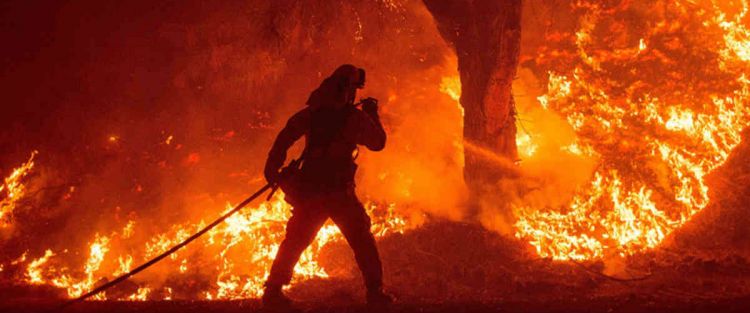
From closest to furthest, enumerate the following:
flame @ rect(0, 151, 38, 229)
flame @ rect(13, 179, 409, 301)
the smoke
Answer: flame @ rect(13, 179, 409, 301) → flame @ rect(0, 151, 38, 229) → the smoke

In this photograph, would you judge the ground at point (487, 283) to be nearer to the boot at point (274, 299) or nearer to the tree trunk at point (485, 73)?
the boot at point (274, 299)

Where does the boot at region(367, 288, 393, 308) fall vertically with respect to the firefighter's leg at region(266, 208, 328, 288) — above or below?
below

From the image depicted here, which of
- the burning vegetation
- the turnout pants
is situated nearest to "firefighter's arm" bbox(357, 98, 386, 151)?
the turnout pants

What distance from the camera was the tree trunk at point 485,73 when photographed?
713 centimetres

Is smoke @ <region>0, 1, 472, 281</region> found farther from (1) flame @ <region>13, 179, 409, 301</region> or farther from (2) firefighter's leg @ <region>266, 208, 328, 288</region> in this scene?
(2) firefighter's leg @ <region>266, 208, 328, 288</region>

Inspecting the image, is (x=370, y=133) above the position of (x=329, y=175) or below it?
above

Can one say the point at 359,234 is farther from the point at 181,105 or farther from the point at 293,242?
the point at 181,105

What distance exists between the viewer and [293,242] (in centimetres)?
471

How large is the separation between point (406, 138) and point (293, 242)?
5.94 metres

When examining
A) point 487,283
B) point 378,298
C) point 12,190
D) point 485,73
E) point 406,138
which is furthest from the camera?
point 406,138

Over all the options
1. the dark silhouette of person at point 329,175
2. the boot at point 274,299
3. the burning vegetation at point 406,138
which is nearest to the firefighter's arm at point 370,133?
the dark silhouette of person at point 329,175

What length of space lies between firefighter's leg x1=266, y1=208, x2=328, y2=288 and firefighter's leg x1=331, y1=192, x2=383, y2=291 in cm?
19

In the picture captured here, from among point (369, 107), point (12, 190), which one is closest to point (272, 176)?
point (369, 107)

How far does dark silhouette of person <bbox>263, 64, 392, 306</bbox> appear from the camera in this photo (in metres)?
4.64
